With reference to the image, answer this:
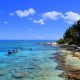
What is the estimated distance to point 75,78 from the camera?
3052 centimetres

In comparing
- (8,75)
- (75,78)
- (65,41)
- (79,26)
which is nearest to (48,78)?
(75,78)

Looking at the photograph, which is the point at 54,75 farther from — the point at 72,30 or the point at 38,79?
the point at 72,30

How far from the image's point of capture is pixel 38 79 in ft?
103

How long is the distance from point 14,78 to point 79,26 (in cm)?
8624

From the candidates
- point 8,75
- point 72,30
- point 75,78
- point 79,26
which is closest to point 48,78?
point 75,78

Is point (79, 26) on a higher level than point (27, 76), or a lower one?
higher

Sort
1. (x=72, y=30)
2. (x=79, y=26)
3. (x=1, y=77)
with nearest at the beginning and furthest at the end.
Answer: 1. (x=1, y=77)
2. (x=79, y=26)
3. (x=72, y=30)

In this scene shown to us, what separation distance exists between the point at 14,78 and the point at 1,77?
2.04m

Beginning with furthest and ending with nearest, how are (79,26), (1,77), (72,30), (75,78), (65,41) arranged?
(65,41), (72,30), (79,26), (1,77), (75,78)

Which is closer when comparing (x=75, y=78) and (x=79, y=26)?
(x=75, y=78)

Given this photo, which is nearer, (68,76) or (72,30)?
(68,76)

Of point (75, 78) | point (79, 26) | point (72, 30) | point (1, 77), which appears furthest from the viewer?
point (72, 30)

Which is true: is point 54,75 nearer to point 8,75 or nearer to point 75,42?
point 8,75

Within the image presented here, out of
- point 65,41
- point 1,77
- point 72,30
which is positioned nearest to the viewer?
point 1,77
